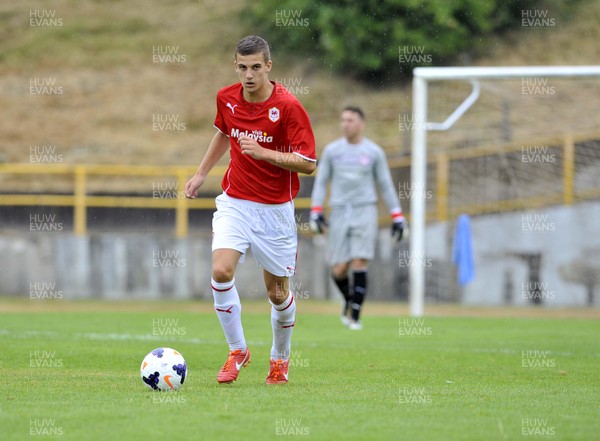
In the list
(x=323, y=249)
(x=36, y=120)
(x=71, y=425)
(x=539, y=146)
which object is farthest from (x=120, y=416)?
(x=36, y=120)

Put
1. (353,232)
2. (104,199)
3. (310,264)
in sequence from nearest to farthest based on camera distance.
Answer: (353,232) < (310,264) < (104,199)

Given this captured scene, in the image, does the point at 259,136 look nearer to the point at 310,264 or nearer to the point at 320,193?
the point at 320,193

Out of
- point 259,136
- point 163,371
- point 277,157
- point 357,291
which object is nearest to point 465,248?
point 357,291

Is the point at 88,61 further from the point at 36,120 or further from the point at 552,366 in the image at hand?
the point at 552,366

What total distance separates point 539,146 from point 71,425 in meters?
18.1

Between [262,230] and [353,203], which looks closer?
[262,230]

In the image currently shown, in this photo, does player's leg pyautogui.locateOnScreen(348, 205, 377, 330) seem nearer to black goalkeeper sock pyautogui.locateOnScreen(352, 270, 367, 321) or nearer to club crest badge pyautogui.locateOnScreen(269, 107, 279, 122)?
black goalkeeper sock pyautogui.locateOnScreen(352, 270, 367, 321)

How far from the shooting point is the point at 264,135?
7.89m

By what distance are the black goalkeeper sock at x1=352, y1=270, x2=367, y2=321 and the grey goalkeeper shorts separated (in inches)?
11.1

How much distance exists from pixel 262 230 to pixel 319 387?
1.17 metres

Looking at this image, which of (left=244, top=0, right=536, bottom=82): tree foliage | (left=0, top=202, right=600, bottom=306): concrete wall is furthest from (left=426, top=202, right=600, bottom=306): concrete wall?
(left=244, top=0, right=536, bottom=82): tree foliage

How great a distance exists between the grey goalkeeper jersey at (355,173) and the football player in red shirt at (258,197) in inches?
240

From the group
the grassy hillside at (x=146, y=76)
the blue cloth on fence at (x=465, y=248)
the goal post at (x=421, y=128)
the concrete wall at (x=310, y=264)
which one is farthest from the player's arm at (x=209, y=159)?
the grassy hillside at (x=146, y=76)

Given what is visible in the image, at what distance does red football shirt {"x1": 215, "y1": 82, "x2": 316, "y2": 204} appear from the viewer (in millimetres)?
7824
